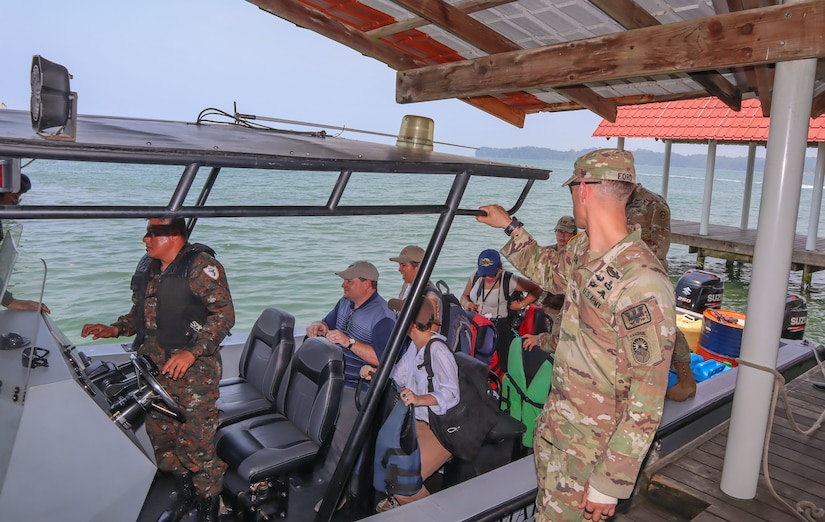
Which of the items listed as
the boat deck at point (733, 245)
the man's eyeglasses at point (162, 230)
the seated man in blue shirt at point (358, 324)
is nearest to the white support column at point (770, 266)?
the seated man in blue shirt at point (358, 324)

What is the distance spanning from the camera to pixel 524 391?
3605 mm

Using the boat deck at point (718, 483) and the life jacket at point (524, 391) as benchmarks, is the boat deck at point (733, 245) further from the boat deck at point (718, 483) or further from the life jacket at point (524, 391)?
the life jacket at point (524, 391)

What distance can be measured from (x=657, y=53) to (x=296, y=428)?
2464 millimetres

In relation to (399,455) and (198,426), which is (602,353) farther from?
(198,426)

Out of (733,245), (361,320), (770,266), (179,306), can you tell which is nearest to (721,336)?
(770,266)

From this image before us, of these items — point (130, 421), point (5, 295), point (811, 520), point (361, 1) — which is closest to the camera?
point (5, 295)

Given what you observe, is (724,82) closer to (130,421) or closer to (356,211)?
(356,211)

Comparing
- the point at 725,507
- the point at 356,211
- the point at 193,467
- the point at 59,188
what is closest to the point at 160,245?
the point at 193,467

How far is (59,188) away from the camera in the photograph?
90.5 ft

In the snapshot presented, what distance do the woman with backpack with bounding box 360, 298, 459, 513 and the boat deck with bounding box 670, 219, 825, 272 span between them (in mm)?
11510

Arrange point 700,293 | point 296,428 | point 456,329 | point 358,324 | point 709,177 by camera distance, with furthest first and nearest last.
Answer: point 709,177 → point 700,293 → point 456,329 → point 358,324 → point 296,428

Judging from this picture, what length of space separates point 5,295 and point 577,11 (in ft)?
9.21

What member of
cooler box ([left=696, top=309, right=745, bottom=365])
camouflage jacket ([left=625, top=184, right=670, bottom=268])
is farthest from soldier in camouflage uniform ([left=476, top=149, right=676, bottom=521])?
cooler box ([left=696, top=309, right=745, bottom=365])

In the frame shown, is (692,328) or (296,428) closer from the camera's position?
(296,428)
